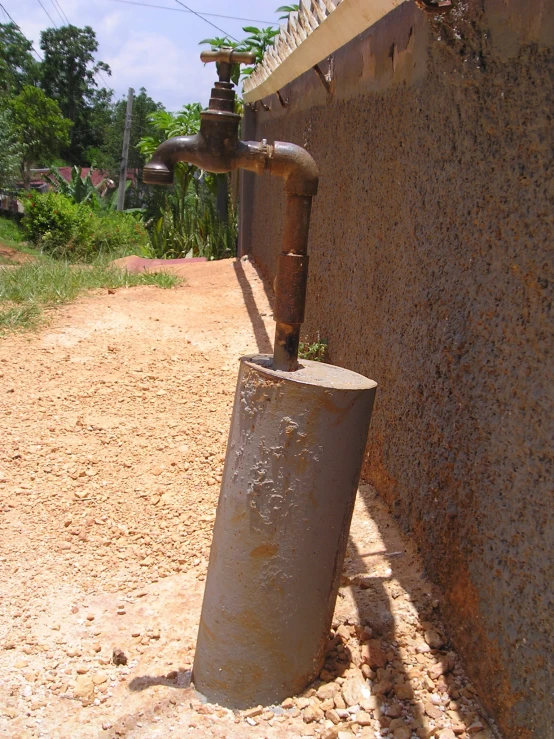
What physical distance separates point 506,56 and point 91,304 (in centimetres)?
517

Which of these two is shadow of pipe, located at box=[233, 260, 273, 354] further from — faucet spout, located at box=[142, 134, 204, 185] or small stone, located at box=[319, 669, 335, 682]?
small stone, located at box=[319, 669, 335, 682]

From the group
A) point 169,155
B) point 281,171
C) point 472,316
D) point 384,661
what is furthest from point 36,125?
point 384,661

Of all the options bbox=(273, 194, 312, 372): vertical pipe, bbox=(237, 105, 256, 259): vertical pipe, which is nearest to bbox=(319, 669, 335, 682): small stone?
→ bbox=(273, 194, 312, 372): vertical pipe

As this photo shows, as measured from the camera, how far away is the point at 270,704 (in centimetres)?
203

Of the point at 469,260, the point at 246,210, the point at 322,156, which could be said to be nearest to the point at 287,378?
the point at 469,260

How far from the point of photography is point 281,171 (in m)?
2.15

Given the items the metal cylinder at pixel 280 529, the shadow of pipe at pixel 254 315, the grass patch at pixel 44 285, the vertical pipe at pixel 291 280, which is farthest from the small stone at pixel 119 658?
the grass patch at pixel 44 285

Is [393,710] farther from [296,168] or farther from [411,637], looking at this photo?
[296,168]

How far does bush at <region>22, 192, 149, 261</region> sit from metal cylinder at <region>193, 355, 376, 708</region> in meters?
12.3

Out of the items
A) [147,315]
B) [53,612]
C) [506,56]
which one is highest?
[506,56]

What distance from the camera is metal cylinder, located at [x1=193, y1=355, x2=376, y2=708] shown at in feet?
6.18

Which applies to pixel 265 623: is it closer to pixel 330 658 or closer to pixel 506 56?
pixel 330 658

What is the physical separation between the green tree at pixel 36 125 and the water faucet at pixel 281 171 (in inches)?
1117

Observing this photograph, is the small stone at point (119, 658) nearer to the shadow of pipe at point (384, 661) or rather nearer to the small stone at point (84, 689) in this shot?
the small stone at point (84, 689)
